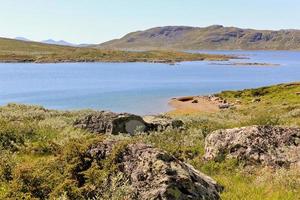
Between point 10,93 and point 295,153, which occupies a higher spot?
point 295,153

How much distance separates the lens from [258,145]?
43.1 ft

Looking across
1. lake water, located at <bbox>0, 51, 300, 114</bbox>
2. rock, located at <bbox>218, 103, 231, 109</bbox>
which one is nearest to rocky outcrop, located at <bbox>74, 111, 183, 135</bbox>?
lake water, located at <bbox>0, 51, 300, 114</bbox>

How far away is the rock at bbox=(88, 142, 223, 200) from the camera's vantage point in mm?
7168

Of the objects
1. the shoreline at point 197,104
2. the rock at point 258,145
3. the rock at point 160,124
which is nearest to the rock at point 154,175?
the rock at point 258,145

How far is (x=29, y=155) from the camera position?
44.6 feet

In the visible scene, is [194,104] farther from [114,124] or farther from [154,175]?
[154,175]

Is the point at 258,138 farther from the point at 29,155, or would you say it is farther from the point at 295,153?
the point at 29,155

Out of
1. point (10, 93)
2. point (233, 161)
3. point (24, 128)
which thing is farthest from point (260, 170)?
point (10, 93)

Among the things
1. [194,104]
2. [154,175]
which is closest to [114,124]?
[154,175]

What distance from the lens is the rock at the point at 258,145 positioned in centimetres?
1276

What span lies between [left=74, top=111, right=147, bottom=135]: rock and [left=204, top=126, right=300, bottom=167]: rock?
6992 millimetres

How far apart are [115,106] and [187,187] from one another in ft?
236

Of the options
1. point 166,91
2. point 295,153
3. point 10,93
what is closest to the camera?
point 295,153

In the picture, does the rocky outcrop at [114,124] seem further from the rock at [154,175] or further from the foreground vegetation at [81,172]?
the rock at [154,175]
